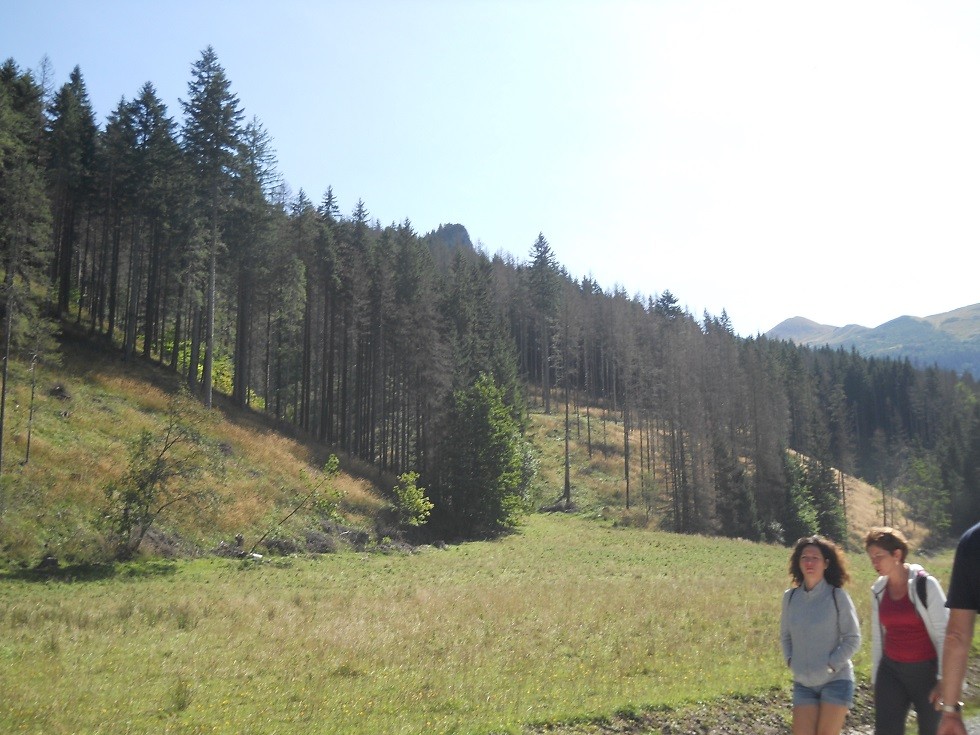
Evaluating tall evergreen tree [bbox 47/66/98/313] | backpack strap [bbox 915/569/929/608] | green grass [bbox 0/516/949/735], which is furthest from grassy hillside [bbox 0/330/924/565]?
backpack strap [bbox 915/569/929/608]

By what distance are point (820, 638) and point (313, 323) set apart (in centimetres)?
5561

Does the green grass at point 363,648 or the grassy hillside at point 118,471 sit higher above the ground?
the grassy hillside at point 118,471

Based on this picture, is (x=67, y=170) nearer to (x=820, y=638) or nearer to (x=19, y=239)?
(x=19, y=239)

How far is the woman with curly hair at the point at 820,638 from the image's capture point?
6.23 m

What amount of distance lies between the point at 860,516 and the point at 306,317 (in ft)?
228

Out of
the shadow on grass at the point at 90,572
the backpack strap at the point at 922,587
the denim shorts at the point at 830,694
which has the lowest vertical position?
the shadow on grass at the point at 90,572

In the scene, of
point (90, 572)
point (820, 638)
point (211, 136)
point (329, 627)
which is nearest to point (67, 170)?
point (211, 136)

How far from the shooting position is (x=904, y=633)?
20.7 feet

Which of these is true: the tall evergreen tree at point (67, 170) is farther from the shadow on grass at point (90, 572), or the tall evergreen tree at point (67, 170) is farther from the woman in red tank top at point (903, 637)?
the woman in red tank top at point (903, 637)

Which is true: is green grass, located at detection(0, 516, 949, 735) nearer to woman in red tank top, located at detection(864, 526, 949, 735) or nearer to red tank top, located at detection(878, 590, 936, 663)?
woman in red tank top, located at detection(864, 526, 949, 735)

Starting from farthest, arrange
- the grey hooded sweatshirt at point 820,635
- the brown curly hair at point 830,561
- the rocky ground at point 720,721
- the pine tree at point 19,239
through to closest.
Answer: the pine tree at point 19,239 → the rocky ground at point 720,721 → the brown curly hair at point 830,561 → the grey hooded sweatshirt at point 820,635

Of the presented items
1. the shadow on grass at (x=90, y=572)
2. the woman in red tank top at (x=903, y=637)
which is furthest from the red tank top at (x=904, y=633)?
the shadow on grass at (x=90, y=572)

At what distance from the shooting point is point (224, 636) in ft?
49.8

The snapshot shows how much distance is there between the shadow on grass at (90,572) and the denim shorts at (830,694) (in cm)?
2196
